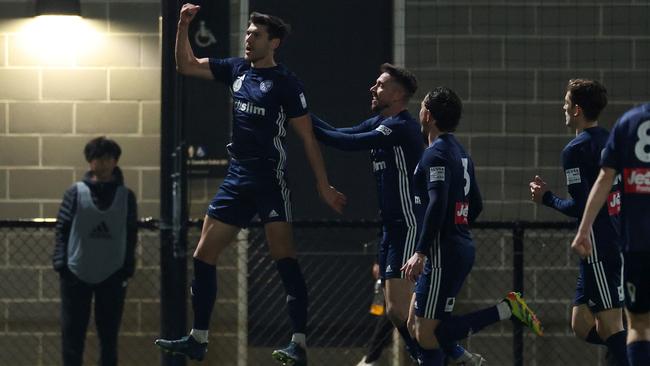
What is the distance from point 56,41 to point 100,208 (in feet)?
5.74

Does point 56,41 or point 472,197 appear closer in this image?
point 472,197

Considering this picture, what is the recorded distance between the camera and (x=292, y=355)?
10.1 metres

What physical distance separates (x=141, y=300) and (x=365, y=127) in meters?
3.02

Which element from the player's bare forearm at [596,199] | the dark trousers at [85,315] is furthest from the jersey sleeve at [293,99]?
the dark trousers at [85,315]

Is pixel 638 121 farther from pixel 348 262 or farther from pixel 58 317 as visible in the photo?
pixel 58 317

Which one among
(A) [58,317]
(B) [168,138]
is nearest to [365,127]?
(B) [168,138]

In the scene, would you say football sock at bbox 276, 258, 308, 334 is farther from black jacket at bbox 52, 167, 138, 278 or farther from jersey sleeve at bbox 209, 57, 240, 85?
black jacket at bbox 52, 167, 138, 278

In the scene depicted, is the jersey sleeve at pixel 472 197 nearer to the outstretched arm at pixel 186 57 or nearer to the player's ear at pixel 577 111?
the player's ear at pixel 577 111

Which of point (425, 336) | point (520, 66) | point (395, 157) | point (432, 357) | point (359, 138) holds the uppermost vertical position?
point (520, 66)

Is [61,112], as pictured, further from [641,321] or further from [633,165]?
[641,321]

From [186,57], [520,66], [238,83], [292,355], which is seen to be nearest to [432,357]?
[292,355]

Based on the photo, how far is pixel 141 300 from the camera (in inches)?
511

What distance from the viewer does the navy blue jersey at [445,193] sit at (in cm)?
969

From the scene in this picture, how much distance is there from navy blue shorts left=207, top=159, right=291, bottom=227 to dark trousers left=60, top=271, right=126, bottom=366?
231cm
